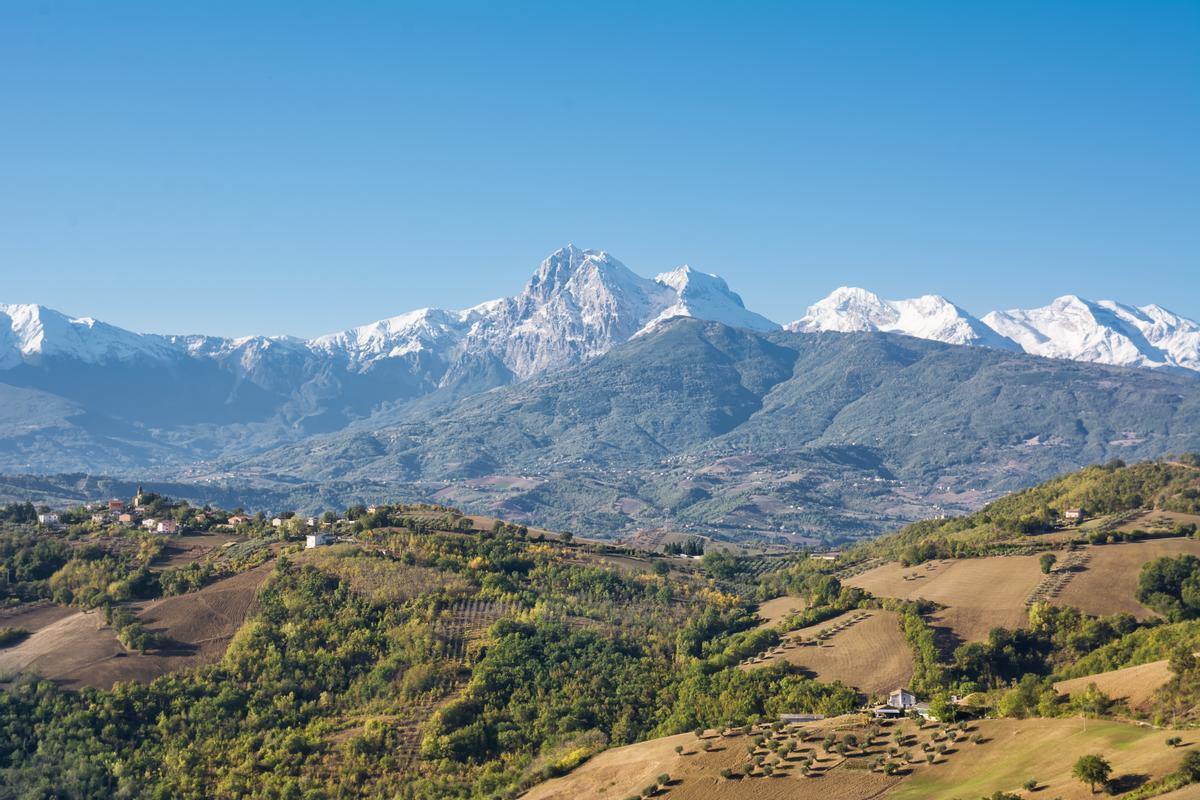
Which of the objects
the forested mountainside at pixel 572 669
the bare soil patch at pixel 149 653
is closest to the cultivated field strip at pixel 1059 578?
the forested mountainside at pixel 572 669

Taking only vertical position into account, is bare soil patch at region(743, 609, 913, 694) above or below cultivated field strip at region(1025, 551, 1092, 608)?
below

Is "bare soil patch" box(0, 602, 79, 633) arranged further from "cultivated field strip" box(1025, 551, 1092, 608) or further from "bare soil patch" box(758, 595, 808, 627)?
"cultivated field strip" box(1025, 551, 1092, 608)

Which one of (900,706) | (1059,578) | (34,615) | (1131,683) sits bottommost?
(34,615)

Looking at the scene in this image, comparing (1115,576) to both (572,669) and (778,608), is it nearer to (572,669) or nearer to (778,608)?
(778,608)

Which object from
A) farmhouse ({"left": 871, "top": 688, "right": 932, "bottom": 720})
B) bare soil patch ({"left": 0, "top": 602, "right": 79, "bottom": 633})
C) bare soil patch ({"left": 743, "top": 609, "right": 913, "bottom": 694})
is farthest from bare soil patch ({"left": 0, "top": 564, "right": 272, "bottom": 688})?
farmhouse ({"left": 871, "top": 688, "right": 932, "bottom": 720})

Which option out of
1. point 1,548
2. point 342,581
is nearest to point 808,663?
point 342,581

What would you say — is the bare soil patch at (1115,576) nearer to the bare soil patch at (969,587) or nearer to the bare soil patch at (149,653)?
the bare soil patch at (969,587)

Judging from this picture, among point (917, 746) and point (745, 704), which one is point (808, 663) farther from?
point (917, 746)

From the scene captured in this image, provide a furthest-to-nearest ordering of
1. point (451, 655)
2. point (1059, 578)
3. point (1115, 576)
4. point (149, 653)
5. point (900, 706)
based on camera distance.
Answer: point (1059, 578) → point (1115, 576) → point (149, 653) → point (451, 655) → point (900, 706)

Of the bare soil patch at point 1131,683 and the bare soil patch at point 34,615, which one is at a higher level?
the bare soil patch at point 1131,683

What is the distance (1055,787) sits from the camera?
74.7 metres

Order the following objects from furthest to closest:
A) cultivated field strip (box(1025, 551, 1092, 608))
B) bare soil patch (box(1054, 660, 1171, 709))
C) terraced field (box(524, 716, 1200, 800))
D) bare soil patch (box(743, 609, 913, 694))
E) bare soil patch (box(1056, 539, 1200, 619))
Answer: cultivated field strip (box(1025, 551, 1092, 608)) < bare soil patch (box(1056, 539, 1200, 619)) < bare soil patch (box(743, 609, 913, 694)) < bare soil patch (box(1054, 660, 1171, 709)) < terraced field (box(524, 716, 1200, 800))

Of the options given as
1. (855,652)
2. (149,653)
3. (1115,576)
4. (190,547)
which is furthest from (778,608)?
(190,547)

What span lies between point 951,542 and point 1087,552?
83.0 ft
